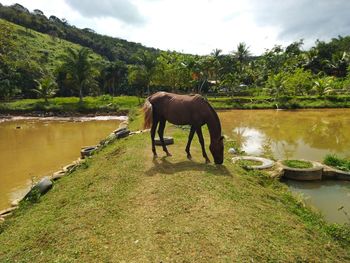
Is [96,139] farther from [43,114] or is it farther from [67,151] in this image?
[43,114]

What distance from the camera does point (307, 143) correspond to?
17.3 m

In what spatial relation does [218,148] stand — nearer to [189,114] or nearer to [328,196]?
[189,114]

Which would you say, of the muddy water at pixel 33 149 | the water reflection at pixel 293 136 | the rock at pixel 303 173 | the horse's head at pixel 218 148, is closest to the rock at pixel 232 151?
the water reflection at pixel 293 136

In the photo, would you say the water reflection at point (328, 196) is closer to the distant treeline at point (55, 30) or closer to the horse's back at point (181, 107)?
the horse's back at point (181, 107)

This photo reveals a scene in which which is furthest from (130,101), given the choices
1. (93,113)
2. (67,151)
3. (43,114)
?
(67,151)

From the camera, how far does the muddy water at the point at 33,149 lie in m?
12.0

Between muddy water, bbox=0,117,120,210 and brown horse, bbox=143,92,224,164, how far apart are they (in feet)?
17.1

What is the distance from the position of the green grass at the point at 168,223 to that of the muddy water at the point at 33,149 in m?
4.13

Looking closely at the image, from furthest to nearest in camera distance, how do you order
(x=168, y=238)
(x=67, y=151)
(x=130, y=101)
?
1. (x=130, y=101)
2. (x=67, y=151)
3. (x=168, y=238)

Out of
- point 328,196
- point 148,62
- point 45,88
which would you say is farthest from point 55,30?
point 328,196

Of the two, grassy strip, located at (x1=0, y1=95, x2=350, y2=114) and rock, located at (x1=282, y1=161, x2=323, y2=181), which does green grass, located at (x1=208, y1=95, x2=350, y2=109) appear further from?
rock, located at (x1=282, y1=161, x2=323, y2=181)

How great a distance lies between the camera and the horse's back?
8.86 metres

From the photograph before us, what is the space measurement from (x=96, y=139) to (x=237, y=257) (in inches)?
686

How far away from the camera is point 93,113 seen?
1436 inches
